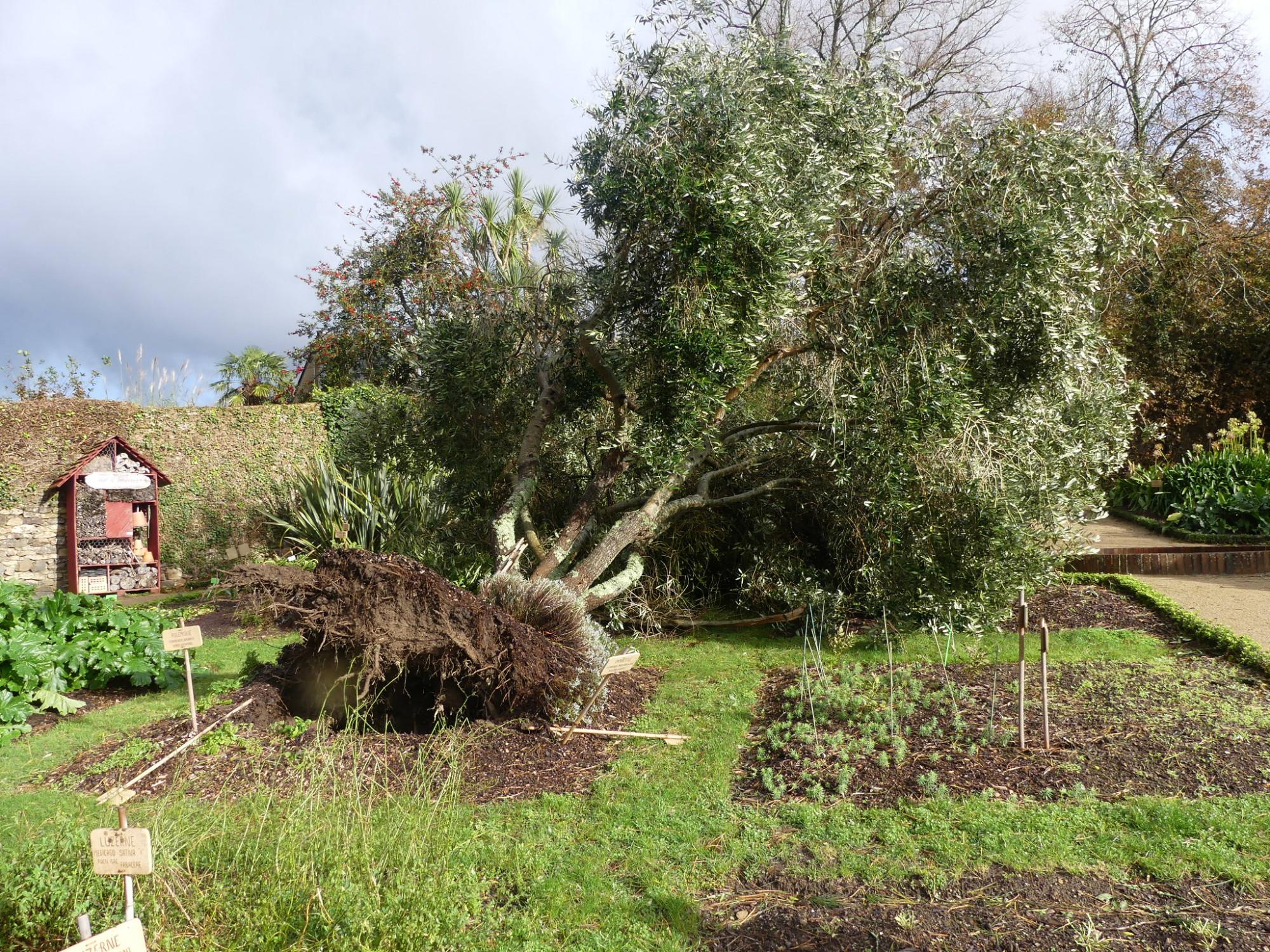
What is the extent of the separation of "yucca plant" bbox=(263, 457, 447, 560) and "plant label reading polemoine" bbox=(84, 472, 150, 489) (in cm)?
223

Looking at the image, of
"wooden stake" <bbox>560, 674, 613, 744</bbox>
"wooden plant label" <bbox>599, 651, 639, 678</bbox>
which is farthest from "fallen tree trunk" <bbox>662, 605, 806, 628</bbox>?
"wooden plant label" <bbox>599, 651, 639, 678</bbox>

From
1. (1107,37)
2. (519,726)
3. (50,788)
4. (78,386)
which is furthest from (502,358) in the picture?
(1107,37)

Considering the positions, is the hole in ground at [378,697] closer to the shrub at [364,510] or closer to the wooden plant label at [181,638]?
the wooden plant label at [181,638]

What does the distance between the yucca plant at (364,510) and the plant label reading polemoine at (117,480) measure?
7.33 ft

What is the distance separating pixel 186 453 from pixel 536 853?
434 inches

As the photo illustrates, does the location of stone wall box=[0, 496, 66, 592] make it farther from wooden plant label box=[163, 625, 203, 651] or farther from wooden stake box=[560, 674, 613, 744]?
wooden stake box=[560, 674, 613, 744]

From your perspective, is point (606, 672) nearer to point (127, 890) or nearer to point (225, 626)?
point (127, 890)

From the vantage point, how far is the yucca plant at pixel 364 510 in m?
10.0

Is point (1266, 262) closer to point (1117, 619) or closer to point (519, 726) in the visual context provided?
point (1117, 619)

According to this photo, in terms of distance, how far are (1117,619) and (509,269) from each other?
6479 millimetres

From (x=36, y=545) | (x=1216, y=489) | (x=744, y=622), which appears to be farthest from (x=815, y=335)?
(x=36, y=545)

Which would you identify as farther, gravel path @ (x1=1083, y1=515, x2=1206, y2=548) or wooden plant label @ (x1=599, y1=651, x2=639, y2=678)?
gravel path @ (x1=1083, y1=515, x2=1206, y2=548)

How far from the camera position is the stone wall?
1096 centimetres

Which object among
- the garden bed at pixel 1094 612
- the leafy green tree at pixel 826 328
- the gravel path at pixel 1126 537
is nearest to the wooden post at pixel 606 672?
the leafy green tree at pixel 826 328
